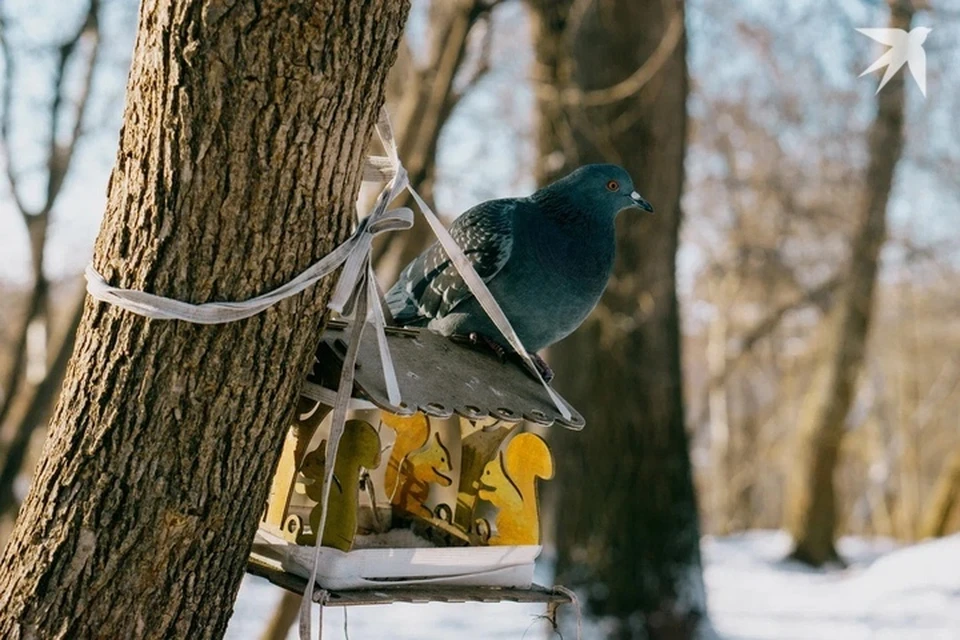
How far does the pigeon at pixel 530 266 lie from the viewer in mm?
2734

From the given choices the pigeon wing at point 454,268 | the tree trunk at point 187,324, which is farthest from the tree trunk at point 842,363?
the tree trunk at point 187,324

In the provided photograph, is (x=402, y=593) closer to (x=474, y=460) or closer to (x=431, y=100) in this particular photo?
(x=474, y=460)

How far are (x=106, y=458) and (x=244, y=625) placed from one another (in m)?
6.72

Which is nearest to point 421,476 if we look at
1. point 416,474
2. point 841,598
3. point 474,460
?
point 416,474

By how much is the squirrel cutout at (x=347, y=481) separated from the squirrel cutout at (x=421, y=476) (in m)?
0.29

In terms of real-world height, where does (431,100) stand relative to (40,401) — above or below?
above

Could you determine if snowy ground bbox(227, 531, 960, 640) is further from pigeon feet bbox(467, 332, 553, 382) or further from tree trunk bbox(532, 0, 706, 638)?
pigeon feet bbox(467, 332, 553, 382)

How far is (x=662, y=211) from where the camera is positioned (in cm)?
677

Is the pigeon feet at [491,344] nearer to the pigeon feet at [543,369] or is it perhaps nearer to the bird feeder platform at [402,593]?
the pigeon feet at [543,369]

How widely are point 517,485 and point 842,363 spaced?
33.2ft

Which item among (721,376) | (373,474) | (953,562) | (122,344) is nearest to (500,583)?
(373,474)

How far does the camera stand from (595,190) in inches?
116

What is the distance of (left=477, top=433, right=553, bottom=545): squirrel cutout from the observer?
2461 millimetres

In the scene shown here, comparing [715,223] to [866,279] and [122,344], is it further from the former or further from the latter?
[122,344]
